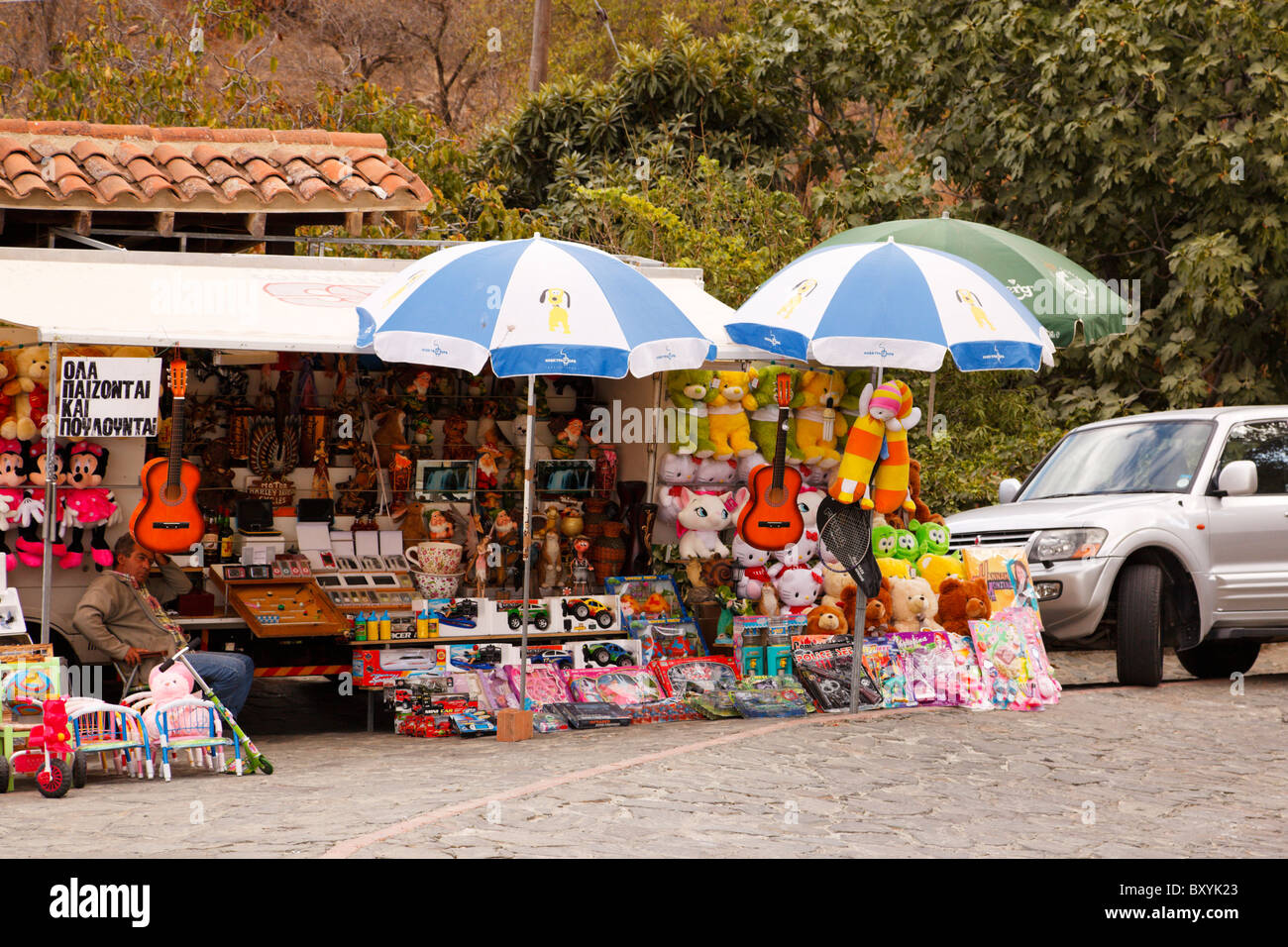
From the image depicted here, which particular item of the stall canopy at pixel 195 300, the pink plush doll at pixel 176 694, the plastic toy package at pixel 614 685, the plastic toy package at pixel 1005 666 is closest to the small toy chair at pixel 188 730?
the pink plush doll at pixel 176 694

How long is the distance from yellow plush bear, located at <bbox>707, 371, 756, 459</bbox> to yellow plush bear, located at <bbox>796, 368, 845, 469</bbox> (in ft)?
1.10

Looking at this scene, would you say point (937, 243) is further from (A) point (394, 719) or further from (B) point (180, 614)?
(B) point (180, 614)

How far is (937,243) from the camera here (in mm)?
11562

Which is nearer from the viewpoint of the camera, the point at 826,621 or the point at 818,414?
the point at 826,621

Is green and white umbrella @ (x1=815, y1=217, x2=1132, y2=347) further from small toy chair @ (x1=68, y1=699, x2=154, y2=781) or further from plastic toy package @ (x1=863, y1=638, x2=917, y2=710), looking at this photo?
small toy chair @ (x1=68, y1=699, x2=154, y2=781)

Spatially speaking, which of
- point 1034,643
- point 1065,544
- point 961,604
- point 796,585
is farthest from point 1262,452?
point 796,585

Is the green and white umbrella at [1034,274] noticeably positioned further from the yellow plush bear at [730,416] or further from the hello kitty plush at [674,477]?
the hello kitty plush at [674,477]

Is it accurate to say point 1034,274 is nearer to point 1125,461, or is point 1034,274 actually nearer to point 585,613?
point 1125,461

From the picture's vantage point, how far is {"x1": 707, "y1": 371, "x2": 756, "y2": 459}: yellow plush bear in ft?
32.7

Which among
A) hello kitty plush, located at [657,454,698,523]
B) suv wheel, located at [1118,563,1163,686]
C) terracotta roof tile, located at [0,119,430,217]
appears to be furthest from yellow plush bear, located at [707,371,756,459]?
terracotta roof tile, located at [0,119,430,217]

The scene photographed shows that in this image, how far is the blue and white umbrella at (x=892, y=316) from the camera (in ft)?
28.2

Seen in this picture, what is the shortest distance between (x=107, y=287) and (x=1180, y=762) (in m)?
6.65

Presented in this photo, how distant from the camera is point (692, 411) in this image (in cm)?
998

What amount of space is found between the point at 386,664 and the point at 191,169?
4746 millimetres
